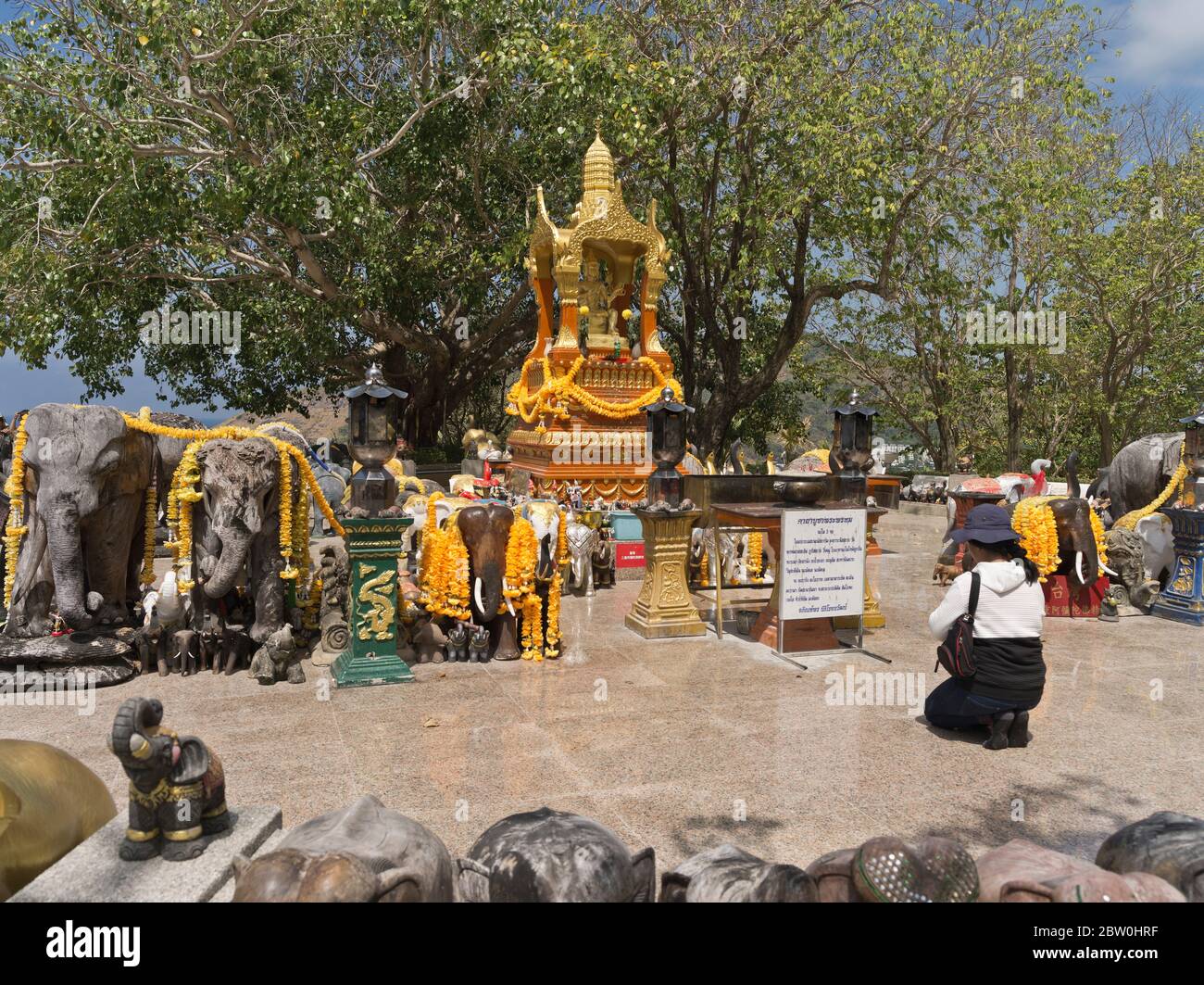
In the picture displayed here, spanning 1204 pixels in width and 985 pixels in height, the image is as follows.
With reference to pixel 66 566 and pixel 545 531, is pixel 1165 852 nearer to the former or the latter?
pixel 545 531

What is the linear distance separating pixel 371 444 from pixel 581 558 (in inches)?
161

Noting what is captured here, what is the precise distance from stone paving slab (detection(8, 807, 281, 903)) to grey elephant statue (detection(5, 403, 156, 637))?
4.51 metres

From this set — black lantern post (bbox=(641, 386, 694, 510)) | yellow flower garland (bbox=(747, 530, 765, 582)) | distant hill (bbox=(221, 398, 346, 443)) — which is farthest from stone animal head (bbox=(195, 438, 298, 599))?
distant hill (bbox=(221, 398, 346, 443))

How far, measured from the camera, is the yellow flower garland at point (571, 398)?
603 inches

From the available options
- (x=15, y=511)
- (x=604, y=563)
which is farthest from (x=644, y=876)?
(x=604, y=563)

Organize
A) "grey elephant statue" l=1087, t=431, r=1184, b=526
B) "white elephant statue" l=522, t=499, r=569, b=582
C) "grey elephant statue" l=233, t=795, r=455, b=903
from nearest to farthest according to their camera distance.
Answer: "grey elephant statue" l=233, t=795, r=455, b=903 → "white elephant statue" l=522, t=499, r=569, b=582 → "grey elephant statue" l=1087, t=431, r=1184, b=526

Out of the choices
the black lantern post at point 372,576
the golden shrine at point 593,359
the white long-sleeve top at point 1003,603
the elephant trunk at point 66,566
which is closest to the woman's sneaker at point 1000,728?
the white long-sleeve top at point 1003,603

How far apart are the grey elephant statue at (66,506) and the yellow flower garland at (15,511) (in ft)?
0.12

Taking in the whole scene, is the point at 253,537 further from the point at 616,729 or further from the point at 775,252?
the point at 775,252

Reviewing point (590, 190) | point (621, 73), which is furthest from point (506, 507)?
point (621, 73)

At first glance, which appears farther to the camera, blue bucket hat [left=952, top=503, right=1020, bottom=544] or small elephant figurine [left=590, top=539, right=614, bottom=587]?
small elephant figurine [left=590, top=539, right=614, bottom=587]

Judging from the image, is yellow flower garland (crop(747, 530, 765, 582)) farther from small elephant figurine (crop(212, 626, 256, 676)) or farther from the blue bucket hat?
small elephant figurine (crop(212, 626, 256, 676))

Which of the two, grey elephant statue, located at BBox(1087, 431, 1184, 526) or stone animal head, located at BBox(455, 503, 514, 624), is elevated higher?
grey elephant statue, located at BBox(1087, 431, 1184, 526)

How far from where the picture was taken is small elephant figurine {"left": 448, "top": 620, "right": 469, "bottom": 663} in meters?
7.78
